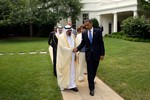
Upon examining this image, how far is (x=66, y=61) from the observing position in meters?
7.26

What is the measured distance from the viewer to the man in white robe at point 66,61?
7.26m

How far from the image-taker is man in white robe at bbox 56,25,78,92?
7.26 m

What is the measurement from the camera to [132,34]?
86.5 feet

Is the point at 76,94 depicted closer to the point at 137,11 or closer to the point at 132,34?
the point at 132,34

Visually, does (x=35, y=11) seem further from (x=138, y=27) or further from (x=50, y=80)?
(x=50, y=80)

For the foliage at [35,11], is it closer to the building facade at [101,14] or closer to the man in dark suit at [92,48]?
the building facade at [101,14]

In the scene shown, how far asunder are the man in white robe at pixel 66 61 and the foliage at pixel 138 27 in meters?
19.4

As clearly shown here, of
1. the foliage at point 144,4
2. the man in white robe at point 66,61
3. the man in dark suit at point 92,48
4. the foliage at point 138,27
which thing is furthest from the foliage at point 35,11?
the man in dark suit at point 92,48

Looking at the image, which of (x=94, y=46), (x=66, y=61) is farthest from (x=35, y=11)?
(x=94, y=46)

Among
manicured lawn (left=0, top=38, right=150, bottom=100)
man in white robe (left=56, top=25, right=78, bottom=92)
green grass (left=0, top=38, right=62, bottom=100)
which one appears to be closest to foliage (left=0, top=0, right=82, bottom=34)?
manicured lawn (left=0, top=38, right=150, bottom=100)

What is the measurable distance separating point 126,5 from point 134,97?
971 inches

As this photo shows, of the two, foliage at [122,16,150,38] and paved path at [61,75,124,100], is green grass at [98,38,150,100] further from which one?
foliage at [122,16,150,38]

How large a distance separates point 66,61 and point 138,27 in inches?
775

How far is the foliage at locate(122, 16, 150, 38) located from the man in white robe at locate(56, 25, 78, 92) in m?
19.4
